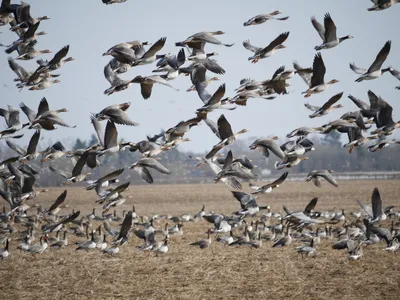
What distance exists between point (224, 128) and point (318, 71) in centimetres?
238

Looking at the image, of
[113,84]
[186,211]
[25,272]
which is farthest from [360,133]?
[186,211]

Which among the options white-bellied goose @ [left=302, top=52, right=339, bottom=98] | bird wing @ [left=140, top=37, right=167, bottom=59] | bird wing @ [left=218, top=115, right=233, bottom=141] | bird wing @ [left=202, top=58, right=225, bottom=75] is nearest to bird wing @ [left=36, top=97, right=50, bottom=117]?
bird wing @ [left=140, top=37, right=167, bottom=59]

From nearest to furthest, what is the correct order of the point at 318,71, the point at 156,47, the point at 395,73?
1. the point at 156,47
2. the point at 318,71
3. the point at 395,73

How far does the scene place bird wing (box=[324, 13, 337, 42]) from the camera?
47.2 ft

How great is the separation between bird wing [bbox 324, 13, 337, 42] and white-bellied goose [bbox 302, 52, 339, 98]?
845 mm

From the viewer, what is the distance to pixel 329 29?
14.5m

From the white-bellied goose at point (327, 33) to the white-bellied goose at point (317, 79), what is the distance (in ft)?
1.75

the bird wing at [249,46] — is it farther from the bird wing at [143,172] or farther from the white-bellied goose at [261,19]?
the bird wing at [143,172]

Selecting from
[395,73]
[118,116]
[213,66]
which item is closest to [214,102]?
[213,66]

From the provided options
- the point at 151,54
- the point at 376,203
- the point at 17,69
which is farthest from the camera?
the point at 17,69

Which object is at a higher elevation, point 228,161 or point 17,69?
point 17,69

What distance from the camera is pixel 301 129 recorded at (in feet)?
48.4

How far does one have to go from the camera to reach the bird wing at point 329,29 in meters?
14.4

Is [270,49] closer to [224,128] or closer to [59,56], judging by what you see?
[224,128]
